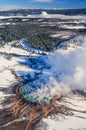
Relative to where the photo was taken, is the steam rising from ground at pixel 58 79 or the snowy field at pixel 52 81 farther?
the steam rising from ground at pixel 58 79

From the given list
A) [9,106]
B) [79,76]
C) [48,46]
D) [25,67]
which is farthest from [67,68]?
[48,46]

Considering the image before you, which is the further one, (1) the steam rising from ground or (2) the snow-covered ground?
(1) the steam rising from ground

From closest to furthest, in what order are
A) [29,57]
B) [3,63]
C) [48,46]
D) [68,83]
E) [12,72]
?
[68,83] < [12,72] < [3,63] < [29,57] < [48,46]

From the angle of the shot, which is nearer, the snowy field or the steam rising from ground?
the snowy field

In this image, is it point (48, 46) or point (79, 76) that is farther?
point (48, 46)

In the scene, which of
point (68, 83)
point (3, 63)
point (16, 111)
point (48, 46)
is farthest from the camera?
point (48, 46)

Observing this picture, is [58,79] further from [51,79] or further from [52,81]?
[52,81]

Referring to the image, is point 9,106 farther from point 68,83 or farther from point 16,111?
point 68,83

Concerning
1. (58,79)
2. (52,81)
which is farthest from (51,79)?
(58,79)
